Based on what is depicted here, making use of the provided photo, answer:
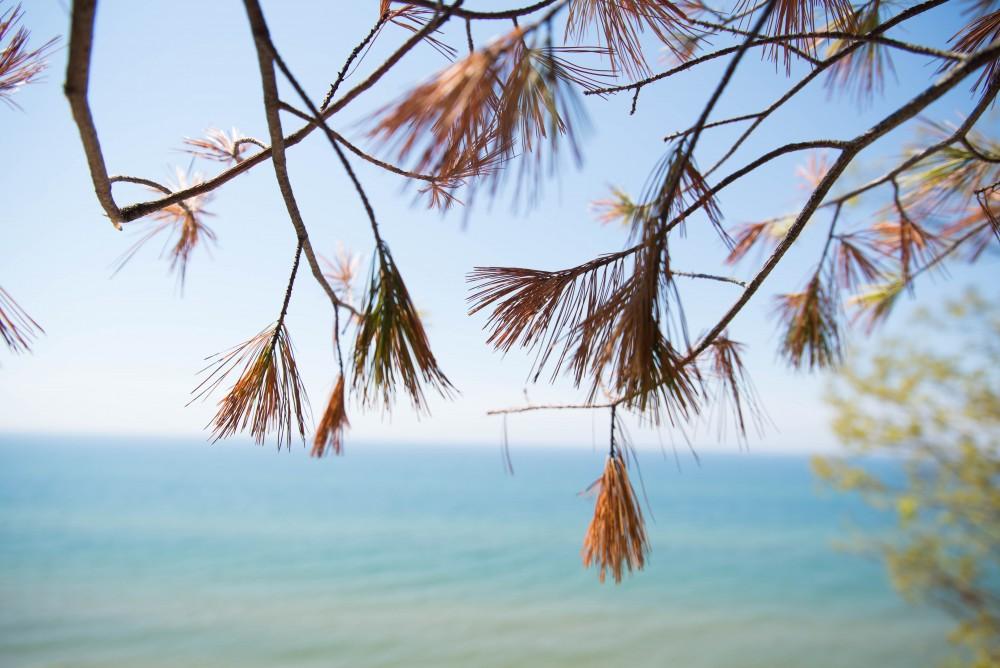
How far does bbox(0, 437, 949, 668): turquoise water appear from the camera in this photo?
251 inches

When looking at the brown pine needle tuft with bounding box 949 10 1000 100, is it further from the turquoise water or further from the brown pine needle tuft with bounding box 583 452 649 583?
the turquoise water

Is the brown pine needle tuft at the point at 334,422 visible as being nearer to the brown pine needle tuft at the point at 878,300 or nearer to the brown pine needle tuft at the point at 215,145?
the brown pine needle tuft at the point at 215,145

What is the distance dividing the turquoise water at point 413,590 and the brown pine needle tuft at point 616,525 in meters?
2.66

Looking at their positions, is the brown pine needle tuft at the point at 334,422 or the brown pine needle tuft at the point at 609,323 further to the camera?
the brown pine needle tuft at the point at 334,422

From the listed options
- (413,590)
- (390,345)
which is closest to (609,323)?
(390,345)

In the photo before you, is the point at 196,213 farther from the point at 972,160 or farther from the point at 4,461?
the point at 4,461

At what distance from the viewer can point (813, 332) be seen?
3.30 ft

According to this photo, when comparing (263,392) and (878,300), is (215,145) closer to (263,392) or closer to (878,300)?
(263,392)

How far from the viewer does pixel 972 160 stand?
1.04 metres

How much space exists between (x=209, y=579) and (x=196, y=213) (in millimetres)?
10707

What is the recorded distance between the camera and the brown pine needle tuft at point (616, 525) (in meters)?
0.68

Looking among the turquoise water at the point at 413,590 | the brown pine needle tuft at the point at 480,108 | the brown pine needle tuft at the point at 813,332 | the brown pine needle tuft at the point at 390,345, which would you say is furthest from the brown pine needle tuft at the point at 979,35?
the turquoise water at the point at 413,590

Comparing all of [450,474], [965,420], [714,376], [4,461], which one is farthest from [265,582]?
[4,461]

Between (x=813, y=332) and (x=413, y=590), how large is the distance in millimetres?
9695
